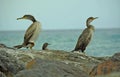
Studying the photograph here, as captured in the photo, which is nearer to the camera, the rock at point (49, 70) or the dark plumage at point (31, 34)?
the rock at point (49, 70)

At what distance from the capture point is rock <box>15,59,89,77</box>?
5570mm

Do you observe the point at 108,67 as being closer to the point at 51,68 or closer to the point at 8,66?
the point at 51,68

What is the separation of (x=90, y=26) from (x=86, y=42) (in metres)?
0.60

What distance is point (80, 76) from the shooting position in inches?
242

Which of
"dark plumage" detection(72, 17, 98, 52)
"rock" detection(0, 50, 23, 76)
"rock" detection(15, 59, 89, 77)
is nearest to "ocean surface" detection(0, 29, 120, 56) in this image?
"dark plumage" detection(72, 17, 98, 52)

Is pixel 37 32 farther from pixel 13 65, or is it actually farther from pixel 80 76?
pixel 80 76

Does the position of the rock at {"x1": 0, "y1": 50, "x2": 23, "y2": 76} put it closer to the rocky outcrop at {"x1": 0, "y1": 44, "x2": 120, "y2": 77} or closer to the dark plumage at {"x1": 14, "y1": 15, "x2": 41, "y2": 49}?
the rocky outcrop at {"x1": 0, "y1": 44, "x2": 120, "y2": 77}

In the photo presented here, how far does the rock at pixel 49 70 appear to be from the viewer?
557cm

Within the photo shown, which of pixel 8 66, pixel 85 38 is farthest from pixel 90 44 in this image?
pixel 8 66

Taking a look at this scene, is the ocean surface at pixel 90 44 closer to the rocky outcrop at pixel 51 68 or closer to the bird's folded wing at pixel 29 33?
the bird's folded wing at pixel 29 33

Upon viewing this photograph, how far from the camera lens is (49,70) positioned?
581cm

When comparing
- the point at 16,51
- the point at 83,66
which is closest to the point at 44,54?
the point at 16,51

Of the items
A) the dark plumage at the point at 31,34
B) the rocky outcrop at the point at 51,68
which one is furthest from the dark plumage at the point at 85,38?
the rocky outcrop at the point at 51,68

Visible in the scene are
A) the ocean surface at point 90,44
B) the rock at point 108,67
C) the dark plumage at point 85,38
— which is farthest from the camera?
the ocean surface at point 90,44
